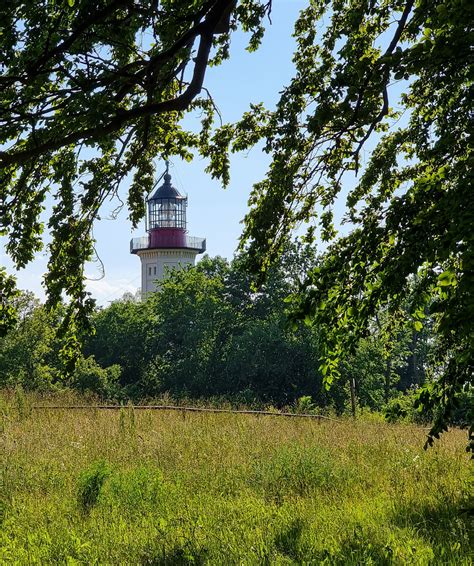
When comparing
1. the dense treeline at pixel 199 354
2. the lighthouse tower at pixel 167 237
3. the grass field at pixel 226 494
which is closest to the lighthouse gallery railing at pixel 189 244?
the lighthouse tower at pixel 167 237

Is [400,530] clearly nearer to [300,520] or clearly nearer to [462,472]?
[300,520]

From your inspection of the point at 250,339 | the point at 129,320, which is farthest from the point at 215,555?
the point at 129,320

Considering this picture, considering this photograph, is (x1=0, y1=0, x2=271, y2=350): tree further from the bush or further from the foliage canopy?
the bush

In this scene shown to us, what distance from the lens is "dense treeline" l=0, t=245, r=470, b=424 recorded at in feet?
117

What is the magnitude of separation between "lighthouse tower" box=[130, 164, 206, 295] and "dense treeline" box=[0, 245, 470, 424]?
12234 mm

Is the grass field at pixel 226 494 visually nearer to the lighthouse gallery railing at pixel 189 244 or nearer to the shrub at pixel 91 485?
the shrub at pixel 91 485

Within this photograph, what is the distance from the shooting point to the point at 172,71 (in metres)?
7.65

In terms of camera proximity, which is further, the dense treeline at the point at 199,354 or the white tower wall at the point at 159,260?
the white tower wall at the point at 159,260

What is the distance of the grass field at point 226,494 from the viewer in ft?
21.0

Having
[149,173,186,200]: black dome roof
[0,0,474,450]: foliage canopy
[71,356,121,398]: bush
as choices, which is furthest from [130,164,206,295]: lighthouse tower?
[0,0,474,450]: foliage canopy

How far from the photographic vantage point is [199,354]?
38688mm

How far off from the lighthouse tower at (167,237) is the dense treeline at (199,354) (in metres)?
12.2

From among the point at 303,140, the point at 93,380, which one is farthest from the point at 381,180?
the point at 93,380

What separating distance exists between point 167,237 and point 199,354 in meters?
21.3
